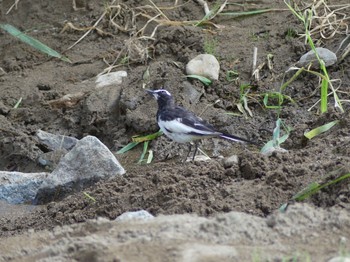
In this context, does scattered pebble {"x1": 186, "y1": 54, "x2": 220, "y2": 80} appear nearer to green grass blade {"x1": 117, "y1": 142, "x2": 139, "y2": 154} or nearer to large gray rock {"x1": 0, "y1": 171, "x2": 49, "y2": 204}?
green grass blade {"x1": 117, "y1": 142, "x2": 139, "y2": 154}

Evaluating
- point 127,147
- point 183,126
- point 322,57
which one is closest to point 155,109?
point 127,147

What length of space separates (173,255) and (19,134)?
485 cm

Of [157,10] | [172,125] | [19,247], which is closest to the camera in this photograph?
[19,247]

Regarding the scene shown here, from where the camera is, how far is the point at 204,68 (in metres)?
9.29

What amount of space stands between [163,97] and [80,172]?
1.18 m

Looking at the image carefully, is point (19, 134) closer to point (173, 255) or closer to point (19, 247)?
point (19, 247)

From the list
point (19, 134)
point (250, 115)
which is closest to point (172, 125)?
point (250, 115)

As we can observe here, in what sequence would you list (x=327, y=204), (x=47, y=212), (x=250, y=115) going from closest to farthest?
1. (x=327, y=204)
2. (x=47, y=212)
3. (x=250, y=115)

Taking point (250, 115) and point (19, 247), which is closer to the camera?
point (19, 247)

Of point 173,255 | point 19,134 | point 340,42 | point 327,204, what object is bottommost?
point 19,134

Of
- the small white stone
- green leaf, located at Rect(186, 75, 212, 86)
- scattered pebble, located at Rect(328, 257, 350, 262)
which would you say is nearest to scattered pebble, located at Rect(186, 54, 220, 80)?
green leaf, located at Rect(186, 75, 212, 86)

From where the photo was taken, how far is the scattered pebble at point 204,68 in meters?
9.27

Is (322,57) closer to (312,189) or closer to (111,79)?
(111,79)

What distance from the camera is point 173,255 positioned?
15.1 feet
